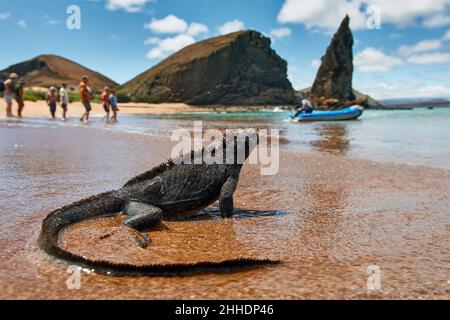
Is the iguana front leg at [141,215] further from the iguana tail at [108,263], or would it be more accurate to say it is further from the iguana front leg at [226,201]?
the iguana front leg at [226,201]

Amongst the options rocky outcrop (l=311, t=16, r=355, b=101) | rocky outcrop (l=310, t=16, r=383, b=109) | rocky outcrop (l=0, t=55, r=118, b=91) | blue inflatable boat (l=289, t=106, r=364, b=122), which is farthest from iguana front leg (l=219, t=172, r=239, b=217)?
rocky outcrop (l=311, t=16, r=355, b=101)

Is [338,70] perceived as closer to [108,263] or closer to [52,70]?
[52,70]

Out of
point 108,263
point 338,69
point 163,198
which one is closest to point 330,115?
point 163,198

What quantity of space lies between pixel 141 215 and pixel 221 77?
386 ft

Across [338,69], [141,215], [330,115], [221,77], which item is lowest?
[141,215]

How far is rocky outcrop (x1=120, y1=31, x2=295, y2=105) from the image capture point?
114750mm

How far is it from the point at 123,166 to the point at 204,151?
3553mm

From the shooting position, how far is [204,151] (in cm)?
469

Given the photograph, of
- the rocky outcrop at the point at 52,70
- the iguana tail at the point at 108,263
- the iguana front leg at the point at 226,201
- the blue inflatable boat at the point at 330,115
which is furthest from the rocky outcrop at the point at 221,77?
the iguana tail at the point at 108,263

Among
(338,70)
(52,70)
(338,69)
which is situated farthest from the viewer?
(338,70)

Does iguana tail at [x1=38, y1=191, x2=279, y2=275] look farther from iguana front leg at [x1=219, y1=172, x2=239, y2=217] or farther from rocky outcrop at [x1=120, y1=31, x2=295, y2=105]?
rocky outcrop at [x1=120, y1=31, x2=295, y2=105]

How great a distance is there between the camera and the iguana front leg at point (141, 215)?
377cm

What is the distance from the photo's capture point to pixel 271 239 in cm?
366
